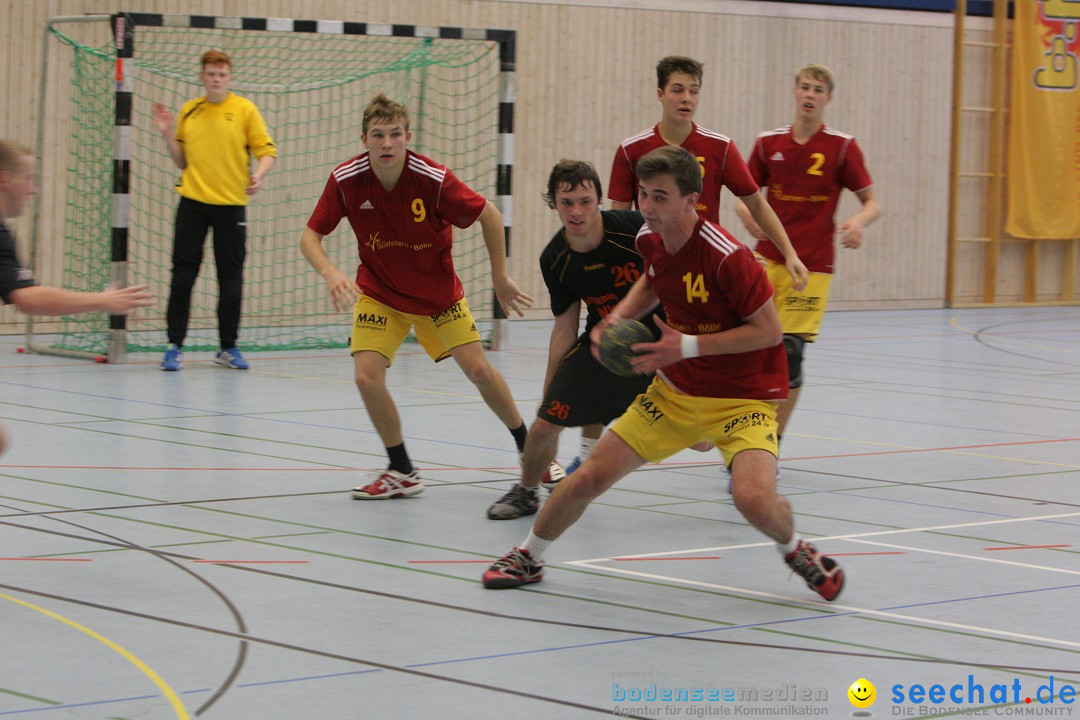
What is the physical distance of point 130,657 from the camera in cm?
394

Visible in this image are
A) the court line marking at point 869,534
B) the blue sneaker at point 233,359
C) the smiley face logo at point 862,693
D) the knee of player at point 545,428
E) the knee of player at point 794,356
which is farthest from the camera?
the blue sneaker at point 233,359

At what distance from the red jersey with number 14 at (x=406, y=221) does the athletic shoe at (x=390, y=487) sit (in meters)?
0.73

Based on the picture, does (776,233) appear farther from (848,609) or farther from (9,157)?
(9,157)

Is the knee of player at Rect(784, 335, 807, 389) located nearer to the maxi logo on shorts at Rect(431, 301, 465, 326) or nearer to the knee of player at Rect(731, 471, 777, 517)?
the maxi logo on shorts at Rect(431, 301, 465, 326)

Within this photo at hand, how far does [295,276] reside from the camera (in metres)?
14.1

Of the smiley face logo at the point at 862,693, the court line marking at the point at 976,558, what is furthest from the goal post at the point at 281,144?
the smiley face logo at the point at 862,693

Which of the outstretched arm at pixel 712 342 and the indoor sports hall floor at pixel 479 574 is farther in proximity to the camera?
the outstretched arm at pixel 712 342

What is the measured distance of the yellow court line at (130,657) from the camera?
3.55 meters

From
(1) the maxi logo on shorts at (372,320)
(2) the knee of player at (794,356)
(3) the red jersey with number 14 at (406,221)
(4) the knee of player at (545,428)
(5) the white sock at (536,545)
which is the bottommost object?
(5) the white sock at (536,545)

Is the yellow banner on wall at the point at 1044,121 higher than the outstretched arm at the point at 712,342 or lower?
higher

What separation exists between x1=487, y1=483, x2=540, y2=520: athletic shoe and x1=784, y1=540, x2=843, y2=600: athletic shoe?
159 centimetres

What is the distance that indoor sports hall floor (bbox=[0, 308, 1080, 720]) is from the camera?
3752 millimetres

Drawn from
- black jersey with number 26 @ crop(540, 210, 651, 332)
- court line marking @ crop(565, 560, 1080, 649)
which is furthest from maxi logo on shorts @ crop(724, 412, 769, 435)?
black jersey with number 26 @ crop(540, 210, 651, 332)

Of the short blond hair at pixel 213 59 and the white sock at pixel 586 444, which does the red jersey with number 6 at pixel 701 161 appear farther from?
the short blond hair at pixel 213 59
